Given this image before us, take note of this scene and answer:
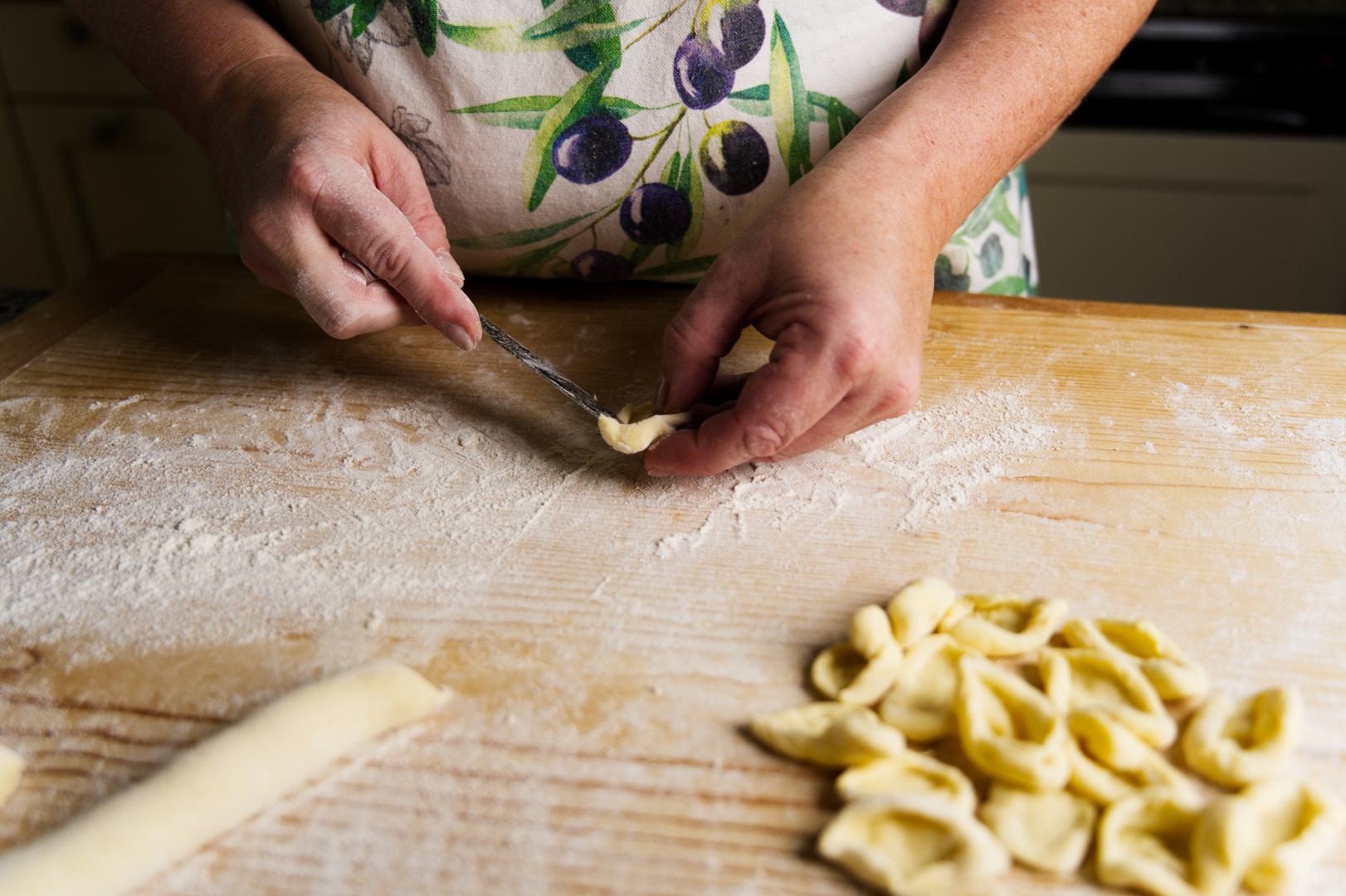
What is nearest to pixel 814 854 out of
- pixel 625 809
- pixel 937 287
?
pixel 625 809

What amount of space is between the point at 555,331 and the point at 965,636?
603 mm

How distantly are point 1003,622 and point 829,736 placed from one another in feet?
0.61

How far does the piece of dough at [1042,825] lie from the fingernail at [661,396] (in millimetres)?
425

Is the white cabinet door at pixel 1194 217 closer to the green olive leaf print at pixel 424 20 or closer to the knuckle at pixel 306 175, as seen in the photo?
the green olive leaf print at pixel 424 20

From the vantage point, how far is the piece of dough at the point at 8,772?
1.88 feet

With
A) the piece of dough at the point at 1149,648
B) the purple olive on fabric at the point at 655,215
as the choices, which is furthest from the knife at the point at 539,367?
the piece of dough at the point at 1149,648

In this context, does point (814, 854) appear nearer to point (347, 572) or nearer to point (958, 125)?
point (347, 572)

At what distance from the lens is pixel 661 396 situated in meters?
0.85

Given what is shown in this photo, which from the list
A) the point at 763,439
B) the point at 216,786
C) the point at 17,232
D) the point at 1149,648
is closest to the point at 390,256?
the point at 763,439

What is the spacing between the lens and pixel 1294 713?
0.58m

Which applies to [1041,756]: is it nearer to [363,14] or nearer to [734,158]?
[734,158]

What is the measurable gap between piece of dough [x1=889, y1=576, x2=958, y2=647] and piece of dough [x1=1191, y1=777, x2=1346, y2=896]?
20cm

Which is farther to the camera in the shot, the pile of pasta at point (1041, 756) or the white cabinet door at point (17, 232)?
the white cabinet door at point (17, 232)

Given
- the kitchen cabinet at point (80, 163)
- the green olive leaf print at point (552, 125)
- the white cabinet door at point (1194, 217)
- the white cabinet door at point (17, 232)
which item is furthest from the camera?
the white cabinet door at point (17, 232)
